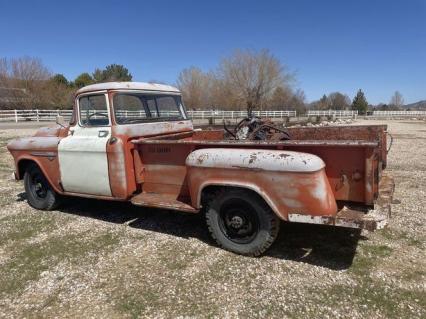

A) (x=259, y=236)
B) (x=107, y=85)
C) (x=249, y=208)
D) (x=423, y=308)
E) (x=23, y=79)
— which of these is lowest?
(x=423, y=308)

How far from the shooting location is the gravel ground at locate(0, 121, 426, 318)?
10.6 feet

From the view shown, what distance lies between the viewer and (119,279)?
3777 millimetres

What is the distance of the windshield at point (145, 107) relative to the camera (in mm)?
5098

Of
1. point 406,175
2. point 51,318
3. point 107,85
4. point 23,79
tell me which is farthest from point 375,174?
point 23,79

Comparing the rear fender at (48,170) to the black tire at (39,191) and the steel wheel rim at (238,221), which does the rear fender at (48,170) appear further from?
the steel wheel rim at (238,221)

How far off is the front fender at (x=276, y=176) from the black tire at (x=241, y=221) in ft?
0.59

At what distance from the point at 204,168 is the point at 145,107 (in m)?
2.02

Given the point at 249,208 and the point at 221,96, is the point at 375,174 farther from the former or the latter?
the point at 221,96

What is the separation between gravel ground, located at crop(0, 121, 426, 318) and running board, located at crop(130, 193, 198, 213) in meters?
0.49

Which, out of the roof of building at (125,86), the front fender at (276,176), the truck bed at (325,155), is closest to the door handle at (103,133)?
the truck bed at (325,155)

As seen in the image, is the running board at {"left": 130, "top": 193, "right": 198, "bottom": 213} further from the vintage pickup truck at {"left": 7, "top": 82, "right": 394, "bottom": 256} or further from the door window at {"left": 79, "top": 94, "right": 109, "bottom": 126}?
the door window at {"left": 79, "top": 94, "right": 109, "bottom": 126}

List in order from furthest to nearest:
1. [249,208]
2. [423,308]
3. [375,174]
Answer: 1. [249,208]
2. [375,174]
3. [423,308]

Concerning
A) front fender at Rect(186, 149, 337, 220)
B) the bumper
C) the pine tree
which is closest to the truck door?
front fender at Rect(186, 149, 337, 220)

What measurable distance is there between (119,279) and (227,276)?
1.10m
